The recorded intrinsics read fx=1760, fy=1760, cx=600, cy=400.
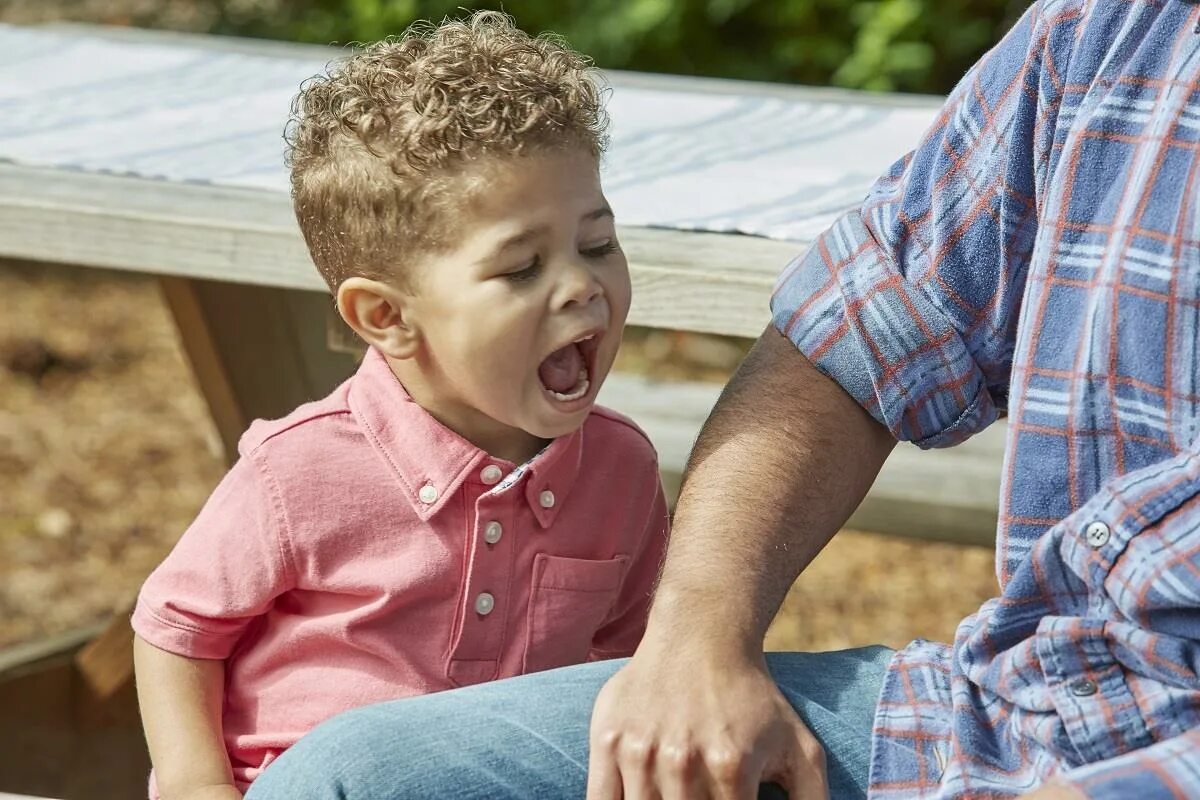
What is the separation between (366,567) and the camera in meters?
1.67

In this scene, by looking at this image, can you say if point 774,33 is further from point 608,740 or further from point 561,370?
point 608,740

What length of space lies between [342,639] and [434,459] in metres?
0.19

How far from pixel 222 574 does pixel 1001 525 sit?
720 millimetres

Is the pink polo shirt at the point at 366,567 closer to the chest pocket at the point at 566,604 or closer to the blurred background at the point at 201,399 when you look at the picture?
the chest pocket at the point at 566,604

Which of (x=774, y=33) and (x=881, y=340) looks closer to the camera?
(x=881, y=340)

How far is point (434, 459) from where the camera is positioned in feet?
5.54

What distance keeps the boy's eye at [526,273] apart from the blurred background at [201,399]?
96.6 inches

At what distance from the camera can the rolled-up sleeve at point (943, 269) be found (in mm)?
1663

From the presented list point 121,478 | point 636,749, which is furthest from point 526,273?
point 121,478

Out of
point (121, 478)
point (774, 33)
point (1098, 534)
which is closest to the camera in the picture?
point (1098, 534)

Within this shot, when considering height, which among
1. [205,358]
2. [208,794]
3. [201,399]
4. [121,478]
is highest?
[208,794]

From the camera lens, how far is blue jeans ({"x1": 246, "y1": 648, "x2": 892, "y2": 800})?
1437 millimetres

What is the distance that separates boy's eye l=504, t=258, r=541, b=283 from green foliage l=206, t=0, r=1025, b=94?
334 centimetres

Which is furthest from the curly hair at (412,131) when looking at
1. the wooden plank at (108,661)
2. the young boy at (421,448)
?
the wooden plank at (108,661)
